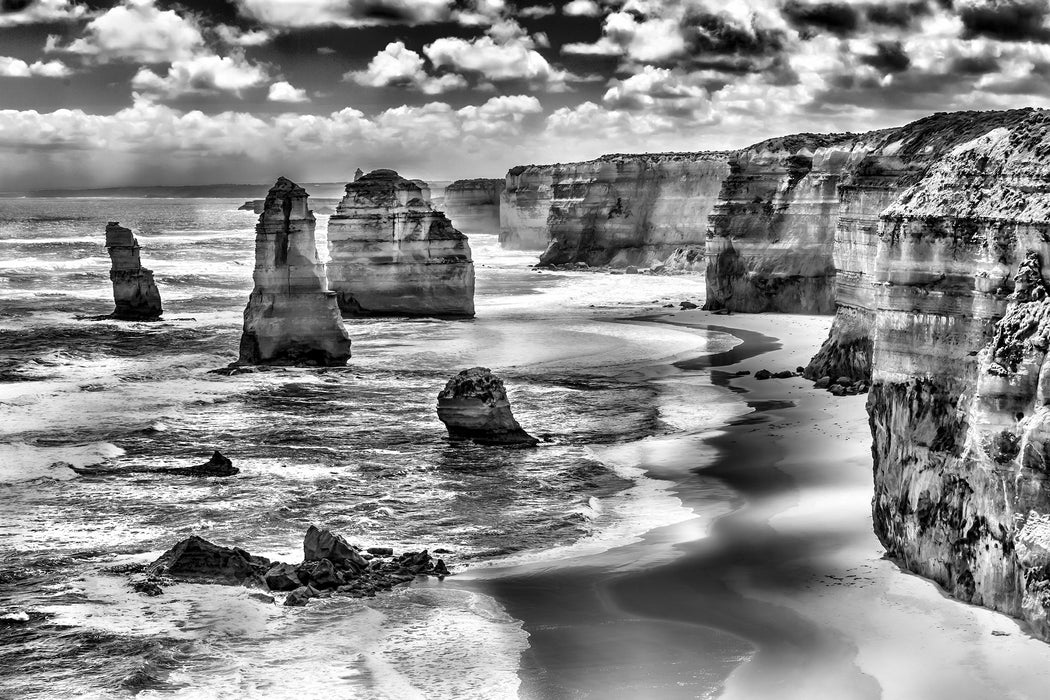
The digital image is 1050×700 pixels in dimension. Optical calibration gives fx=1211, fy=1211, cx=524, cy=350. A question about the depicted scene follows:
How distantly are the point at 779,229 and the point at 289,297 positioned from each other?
2123cm

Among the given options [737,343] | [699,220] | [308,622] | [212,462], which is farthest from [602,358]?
[699,220]

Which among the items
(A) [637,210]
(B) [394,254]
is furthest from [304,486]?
(A) [637,210]

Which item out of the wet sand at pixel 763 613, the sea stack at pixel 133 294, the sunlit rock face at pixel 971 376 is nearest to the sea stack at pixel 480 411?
the wet sand at pixel 763 613

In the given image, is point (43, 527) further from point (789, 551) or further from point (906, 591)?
point (906, 591)

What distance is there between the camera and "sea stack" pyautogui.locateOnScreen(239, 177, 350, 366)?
117ft

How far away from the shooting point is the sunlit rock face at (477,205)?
497ft

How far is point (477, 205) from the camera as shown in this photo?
152625 millimetres

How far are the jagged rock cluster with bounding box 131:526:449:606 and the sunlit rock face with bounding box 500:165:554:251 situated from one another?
92522 mm

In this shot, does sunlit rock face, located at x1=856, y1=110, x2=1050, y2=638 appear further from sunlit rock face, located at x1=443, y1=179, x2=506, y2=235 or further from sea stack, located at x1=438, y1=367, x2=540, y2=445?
sunlit rock face, located at x1=443, y1=179, x2=506, y2=235

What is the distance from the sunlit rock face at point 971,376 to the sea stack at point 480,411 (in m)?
10.5

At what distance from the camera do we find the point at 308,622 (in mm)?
14953

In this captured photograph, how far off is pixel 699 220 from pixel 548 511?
64456 millimetres

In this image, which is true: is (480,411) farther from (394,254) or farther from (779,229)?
(779,229)

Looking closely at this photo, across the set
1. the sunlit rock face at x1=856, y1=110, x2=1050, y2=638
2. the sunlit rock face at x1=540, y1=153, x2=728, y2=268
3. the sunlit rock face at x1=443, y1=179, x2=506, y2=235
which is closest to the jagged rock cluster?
the sunlit rock face at x1=856, y1=110, x2=1050, y2=638
